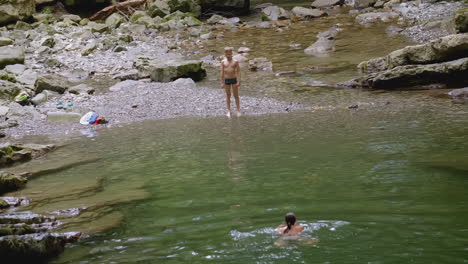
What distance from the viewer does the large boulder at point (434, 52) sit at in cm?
1574

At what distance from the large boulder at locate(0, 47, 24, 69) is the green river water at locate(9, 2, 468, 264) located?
11.0 meters

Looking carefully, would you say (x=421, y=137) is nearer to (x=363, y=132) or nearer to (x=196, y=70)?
(x=363, y=132)

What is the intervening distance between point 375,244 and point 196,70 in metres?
15.3

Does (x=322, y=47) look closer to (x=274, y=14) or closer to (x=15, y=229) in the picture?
(x=274, y=14)

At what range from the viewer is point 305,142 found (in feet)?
33.7

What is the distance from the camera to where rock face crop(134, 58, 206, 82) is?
19.5 m

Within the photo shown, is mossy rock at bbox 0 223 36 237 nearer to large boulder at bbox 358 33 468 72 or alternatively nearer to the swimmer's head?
the swimmer's head

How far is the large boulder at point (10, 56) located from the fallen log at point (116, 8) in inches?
722

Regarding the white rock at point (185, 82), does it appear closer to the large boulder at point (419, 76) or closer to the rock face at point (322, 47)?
the large boulder at point (419, 76)

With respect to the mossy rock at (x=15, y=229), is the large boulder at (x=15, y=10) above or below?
above

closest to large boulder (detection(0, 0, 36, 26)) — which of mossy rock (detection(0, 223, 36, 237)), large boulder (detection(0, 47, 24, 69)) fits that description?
large boulder (detection(0, 47, 24, 69))

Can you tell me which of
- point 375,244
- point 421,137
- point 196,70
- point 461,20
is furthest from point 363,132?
point 196,70

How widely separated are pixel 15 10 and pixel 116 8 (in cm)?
781

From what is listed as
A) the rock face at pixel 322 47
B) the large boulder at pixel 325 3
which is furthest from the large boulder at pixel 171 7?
the rock face at pixel 322 47
